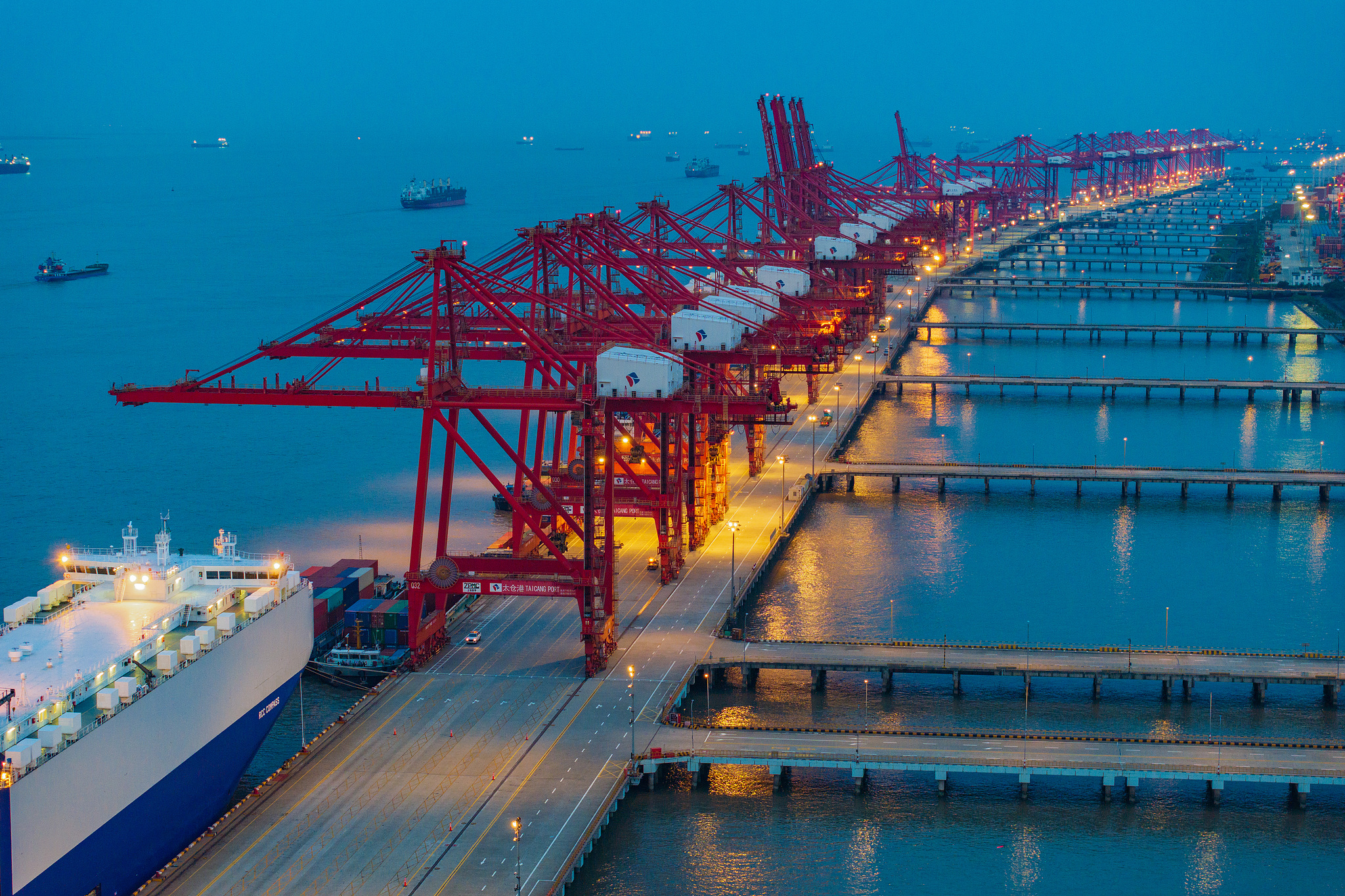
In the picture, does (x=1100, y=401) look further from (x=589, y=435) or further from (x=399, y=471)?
(x=589, y=435)

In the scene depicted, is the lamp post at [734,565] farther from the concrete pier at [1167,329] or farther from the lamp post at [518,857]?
the concrete pier at [1167,329]

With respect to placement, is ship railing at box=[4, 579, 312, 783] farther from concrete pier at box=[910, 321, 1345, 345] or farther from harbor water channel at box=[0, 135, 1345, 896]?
concrete pier at box=[910, 321, 1345, 345]

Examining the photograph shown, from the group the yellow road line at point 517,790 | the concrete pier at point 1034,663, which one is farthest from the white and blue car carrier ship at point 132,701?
the concrete pier at point 1034,663

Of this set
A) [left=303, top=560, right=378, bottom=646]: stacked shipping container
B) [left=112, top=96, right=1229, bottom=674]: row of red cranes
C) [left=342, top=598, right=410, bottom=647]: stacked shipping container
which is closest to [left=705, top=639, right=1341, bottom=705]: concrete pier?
[left=112, top=96, right=1229, bottom=674]: row of red cranes

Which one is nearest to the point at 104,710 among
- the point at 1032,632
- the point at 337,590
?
the point at 337,590

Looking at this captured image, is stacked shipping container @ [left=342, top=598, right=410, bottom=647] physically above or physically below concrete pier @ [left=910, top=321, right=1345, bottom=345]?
below

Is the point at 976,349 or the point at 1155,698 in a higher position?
the point at 976,349

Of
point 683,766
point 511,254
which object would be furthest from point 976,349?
point 683,766
